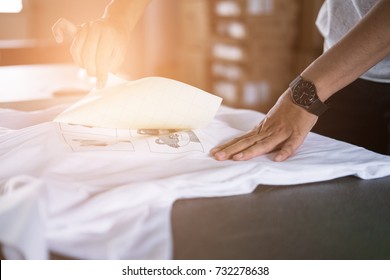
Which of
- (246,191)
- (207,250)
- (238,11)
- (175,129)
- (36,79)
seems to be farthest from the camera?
(238,11)

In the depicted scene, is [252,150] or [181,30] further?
[181,30]

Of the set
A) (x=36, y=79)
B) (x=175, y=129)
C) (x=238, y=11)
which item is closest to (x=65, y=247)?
(x=175, y=129)

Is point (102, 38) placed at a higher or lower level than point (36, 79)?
higher

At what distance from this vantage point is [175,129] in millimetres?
803

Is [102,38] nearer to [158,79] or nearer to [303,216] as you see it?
[158,79]

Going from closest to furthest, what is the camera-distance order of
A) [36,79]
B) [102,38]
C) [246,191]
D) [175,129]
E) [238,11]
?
[246,191], [175,129], [102,38], [36,79], [238,11]

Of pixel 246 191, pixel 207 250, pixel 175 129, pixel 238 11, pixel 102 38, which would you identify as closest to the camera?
pixel 207 250

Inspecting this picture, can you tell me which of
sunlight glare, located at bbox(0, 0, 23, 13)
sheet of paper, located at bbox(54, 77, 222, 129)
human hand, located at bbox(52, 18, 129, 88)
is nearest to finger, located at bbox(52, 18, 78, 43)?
human hand, located at bbox(52, 18, 129, 88)

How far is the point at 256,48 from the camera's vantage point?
3307 mm

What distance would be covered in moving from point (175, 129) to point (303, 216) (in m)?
0.31

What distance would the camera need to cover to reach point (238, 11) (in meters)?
3.35

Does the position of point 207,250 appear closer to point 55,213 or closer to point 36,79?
point 55,213

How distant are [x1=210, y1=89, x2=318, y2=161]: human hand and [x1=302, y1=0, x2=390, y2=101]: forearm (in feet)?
0.21

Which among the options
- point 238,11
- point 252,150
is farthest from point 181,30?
point 252,150
